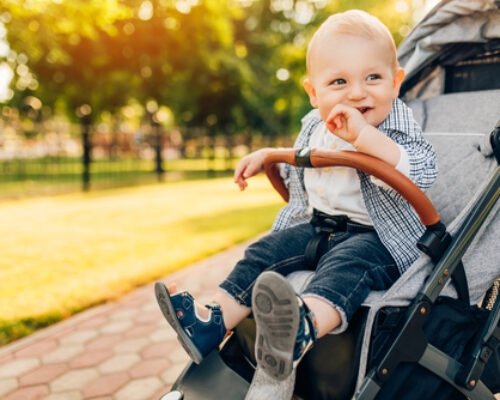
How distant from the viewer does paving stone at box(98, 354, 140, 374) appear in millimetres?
2672

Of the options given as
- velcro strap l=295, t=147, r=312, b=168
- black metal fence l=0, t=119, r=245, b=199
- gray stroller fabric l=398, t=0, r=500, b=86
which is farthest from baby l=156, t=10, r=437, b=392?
black metal fence l=0, t=119, r=245, b=199

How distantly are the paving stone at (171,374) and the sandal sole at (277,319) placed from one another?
4.35ft

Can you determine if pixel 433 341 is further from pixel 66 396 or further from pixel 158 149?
pixel 158 149

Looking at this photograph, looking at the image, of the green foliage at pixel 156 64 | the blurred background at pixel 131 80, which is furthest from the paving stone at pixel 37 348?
A: the green foliage at pixel 156 64

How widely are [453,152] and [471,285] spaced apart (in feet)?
2.23

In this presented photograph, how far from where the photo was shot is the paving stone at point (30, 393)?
94.8 inches

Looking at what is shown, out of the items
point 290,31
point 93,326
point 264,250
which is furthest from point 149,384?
point 290,31

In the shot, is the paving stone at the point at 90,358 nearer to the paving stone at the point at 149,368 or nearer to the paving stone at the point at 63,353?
the paving stone at the point at 63,353

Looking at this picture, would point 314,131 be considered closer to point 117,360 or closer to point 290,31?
point 117,360

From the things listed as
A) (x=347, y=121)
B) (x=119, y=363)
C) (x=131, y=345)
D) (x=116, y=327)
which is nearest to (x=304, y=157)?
(x=347, y=121)

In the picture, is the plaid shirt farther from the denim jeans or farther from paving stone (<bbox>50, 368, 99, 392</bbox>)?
paving stone (<bbox>50, 368, 99, 392</bbox>)

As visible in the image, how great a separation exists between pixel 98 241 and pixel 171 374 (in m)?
3.09

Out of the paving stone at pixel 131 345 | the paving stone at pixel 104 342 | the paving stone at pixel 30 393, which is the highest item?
→ the paving stone at pixel 104 342

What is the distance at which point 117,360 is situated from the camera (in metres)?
2.77
